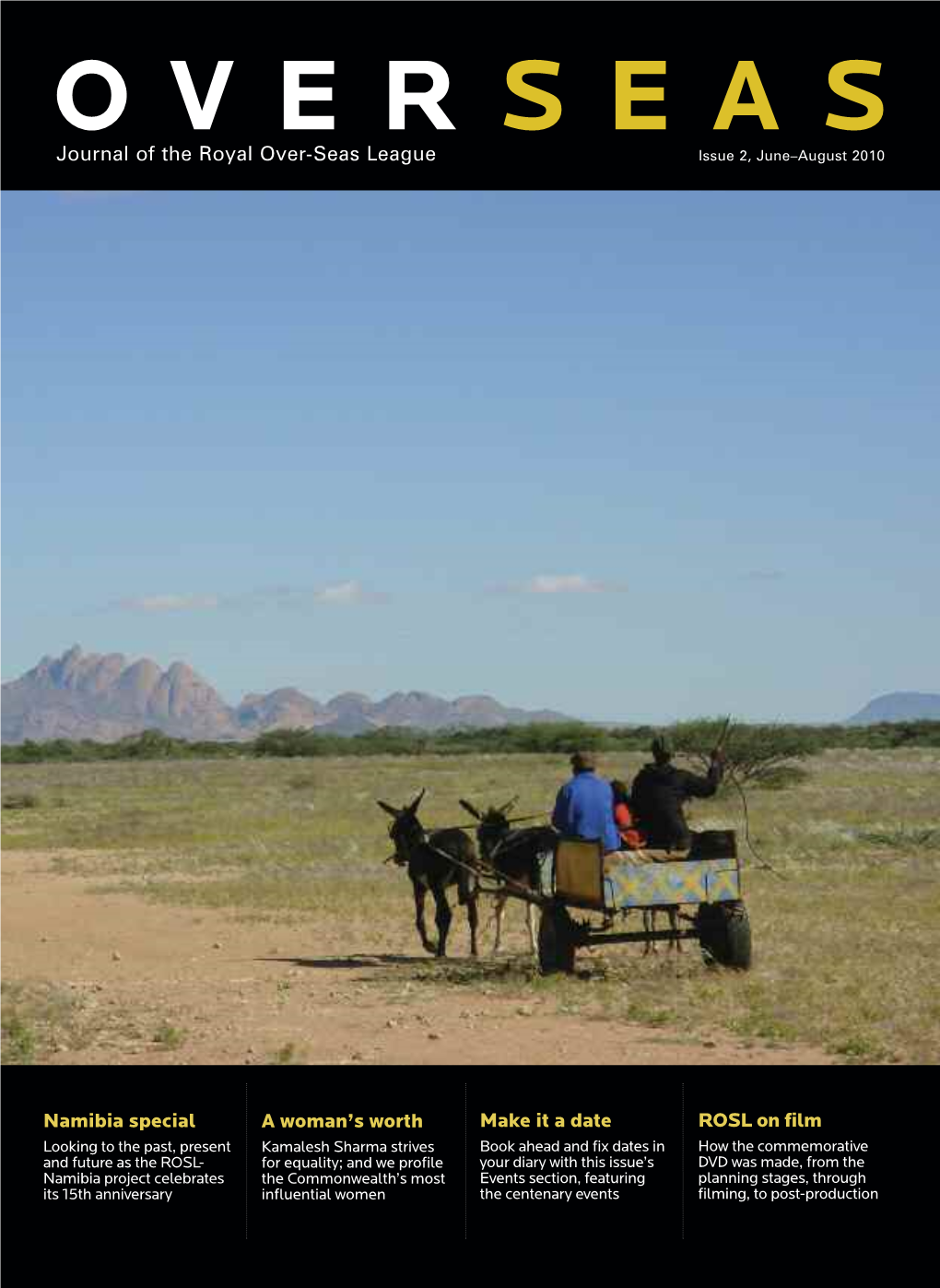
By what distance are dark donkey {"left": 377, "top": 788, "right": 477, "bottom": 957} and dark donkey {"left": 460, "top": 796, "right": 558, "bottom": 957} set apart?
0.20 metres

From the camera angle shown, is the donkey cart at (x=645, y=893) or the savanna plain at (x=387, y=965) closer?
the savanna plain at (x=387, y=965)

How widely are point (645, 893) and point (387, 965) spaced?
3.48m

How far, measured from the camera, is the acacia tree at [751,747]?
1895 inches

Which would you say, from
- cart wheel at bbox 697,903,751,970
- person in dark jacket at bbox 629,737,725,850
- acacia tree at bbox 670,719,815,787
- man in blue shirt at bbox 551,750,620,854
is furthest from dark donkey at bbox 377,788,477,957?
acacia tree at bbox 670,719,815,787

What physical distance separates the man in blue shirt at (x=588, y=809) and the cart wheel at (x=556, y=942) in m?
0.73

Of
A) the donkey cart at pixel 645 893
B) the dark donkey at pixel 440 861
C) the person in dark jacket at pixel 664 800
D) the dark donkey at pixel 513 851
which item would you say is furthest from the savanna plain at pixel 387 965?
the person in dark jacket at pixel 664 800

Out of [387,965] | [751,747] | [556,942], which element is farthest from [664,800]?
[751,747]

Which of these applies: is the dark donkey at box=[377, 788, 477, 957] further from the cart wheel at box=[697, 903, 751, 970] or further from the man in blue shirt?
the cart wheel at box=[697, 903, 751, 970]

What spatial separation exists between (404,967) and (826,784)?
119 ft

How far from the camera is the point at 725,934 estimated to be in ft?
52.9

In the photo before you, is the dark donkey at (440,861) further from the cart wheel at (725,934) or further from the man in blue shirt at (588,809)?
the cart wheel at (725,934)

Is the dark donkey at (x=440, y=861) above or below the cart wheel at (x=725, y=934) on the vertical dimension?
above

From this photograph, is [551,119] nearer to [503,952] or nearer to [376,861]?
[503,952]

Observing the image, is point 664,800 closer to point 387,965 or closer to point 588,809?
point 588,809
